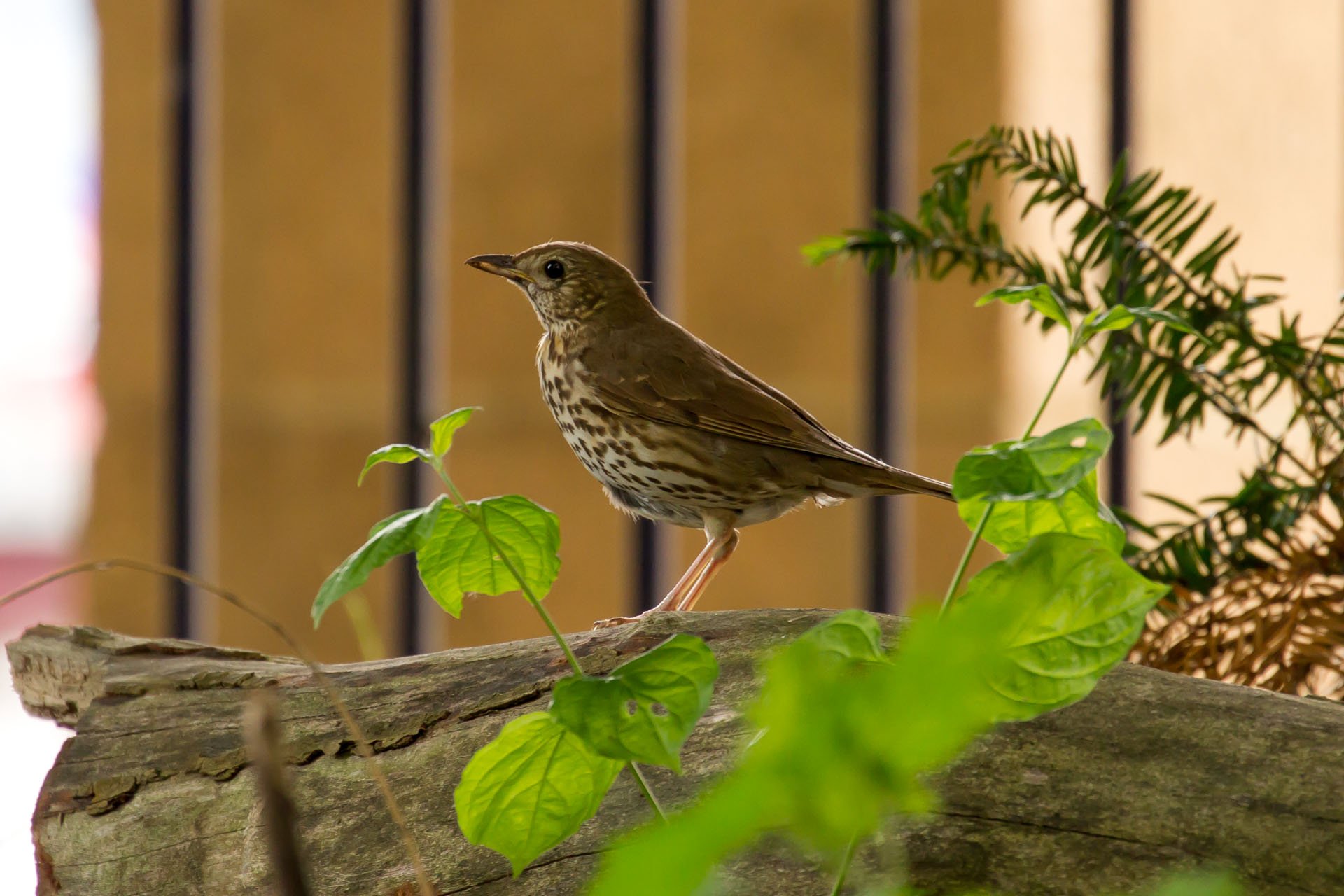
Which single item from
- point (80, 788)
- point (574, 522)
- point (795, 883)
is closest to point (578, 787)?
point (795, 883)

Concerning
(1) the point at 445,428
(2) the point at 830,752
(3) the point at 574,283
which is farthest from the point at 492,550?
(3) the point at 574,283

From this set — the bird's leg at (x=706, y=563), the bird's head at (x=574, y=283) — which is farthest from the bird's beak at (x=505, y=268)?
the bird's leg at (x=706, y=563)

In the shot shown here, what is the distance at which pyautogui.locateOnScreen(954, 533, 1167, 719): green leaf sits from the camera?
1.08 ft

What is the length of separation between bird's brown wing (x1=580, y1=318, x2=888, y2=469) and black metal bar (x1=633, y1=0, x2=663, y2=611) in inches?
31.4

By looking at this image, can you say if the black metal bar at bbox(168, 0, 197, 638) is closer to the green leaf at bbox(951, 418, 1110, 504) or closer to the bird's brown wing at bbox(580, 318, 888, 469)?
the bird's brown wing at bbox(580, 318, 888, 469)

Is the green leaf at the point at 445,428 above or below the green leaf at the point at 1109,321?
below

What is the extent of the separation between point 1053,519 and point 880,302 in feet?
4.73

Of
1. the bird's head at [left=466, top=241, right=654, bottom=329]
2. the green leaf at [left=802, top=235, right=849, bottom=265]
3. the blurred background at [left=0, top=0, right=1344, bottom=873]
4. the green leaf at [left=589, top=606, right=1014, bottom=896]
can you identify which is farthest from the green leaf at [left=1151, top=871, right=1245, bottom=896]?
the blurred background at [left=0, top=0, right=1344, bottom=873]

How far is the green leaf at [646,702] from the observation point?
366 mm

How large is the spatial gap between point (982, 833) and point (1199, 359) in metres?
0.39

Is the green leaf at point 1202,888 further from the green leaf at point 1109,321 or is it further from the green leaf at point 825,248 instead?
the green leaf at point 825,248

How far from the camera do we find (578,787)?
426 mm

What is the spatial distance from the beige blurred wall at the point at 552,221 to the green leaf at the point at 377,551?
4.53 ft

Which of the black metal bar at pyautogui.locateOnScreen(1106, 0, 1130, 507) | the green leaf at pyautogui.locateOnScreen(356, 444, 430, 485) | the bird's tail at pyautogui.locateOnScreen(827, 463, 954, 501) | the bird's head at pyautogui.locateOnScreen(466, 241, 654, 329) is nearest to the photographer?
the green leaf at pyautogui.locateOnScreen(356, 444, 430, 485)
